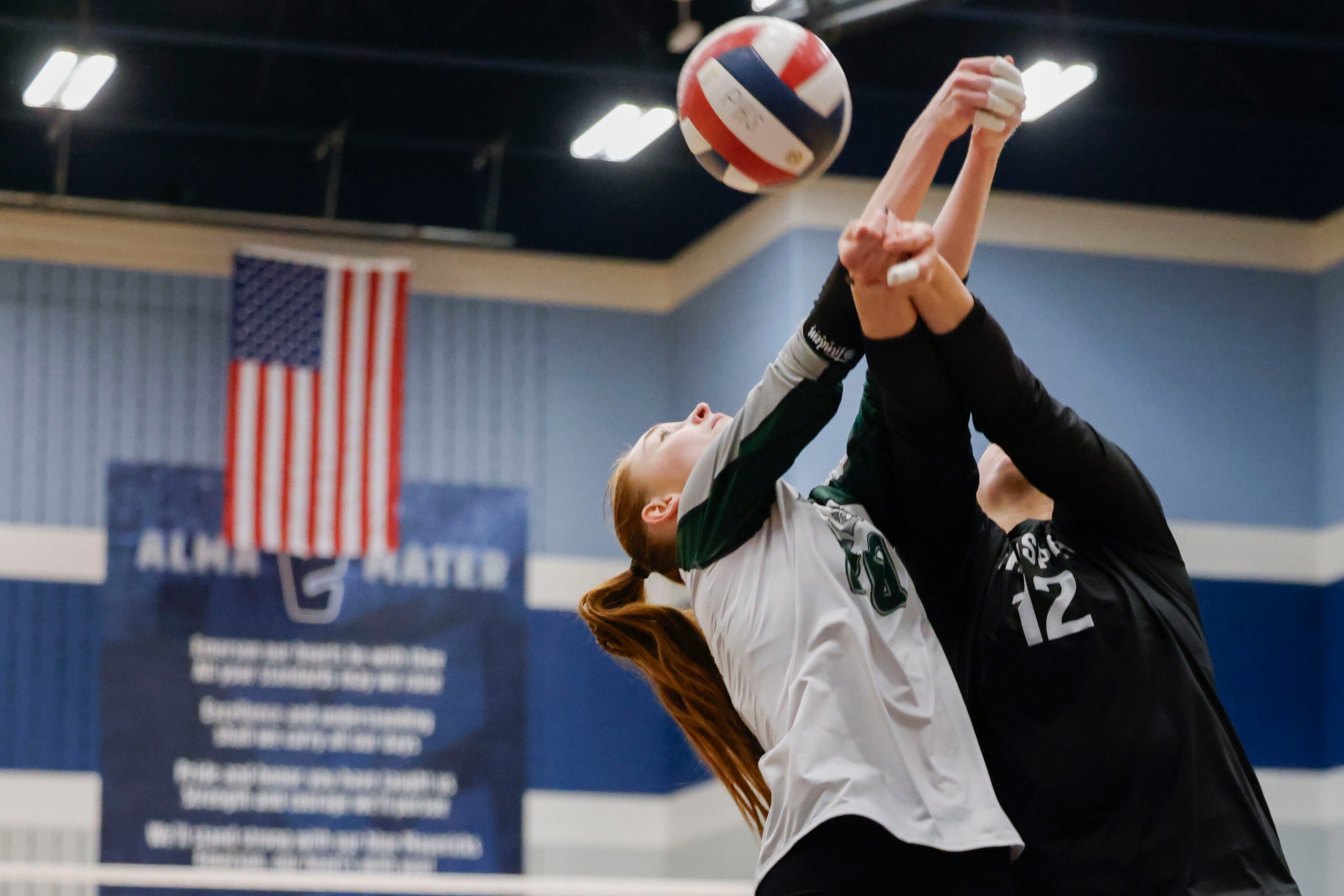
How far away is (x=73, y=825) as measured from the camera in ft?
36.0

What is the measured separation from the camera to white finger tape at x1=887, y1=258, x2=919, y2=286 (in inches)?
113

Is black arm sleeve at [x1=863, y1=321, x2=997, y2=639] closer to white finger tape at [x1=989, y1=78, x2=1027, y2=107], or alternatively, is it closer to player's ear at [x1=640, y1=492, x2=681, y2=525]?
player's ear at [x1=640, y1=492, x2=681, y2=525]

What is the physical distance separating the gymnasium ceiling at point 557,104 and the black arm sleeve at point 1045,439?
5.79 meters

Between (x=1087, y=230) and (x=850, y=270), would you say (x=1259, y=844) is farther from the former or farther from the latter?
(x=1087, y=230)

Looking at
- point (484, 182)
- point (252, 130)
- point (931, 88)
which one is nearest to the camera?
point (931, 88)

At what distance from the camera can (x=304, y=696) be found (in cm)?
1152

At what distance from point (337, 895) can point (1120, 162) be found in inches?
272

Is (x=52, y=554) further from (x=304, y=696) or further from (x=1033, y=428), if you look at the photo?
(x=1033, y=428)

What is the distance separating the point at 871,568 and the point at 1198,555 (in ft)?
29.7

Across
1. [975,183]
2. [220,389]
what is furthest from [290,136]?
[975,183]

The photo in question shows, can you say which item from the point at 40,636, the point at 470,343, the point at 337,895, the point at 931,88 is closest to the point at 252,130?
the point at 470,343

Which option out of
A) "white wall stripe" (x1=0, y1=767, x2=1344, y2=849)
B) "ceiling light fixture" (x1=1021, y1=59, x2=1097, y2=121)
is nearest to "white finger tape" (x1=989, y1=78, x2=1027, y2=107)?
"ceiling light fixture" (x1=1021, y1=59, x2=1097, y2=121)

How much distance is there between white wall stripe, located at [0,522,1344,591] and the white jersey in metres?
8.65

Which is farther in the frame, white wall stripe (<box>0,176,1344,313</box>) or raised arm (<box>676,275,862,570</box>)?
white wall stripe (<box>0,176,1344,313</box>)
